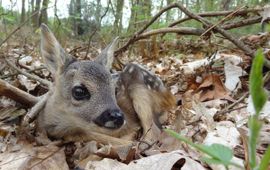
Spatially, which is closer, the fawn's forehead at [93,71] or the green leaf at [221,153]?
the green leaf at [221,153]

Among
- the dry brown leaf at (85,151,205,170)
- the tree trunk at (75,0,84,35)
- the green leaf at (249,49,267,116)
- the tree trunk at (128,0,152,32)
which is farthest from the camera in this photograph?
the tree trunk at (75,0,84,35)

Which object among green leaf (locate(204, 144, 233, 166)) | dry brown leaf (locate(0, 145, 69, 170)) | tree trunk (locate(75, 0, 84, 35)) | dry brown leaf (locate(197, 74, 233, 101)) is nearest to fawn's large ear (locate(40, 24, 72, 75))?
dry brown leaf (locate(197, 74, 233, 101))

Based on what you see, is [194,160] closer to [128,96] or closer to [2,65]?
[128,96]

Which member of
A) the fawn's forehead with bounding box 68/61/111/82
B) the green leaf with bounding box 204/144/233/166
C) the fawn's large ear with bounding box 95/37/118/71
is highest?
the green leaf with bounding box 204/144/233/166

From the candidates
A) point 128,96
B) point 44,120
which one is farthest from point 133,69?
point 44,120

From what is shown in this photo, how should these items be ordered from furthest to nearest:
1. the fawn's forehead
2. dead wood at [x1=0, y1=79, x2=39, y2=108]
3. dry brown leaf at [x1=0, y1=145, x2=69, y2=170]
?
the fawn's forehead
dead wood at [x1=0, y1=79, x2=39, y2=108]
dry brown leaf at [x1=0, y1=145, x2=69, y2=170]

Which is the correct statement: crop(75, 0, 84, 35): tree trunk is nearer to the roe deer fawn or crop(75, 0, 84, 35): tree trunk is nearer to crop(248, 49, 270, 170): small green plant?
the roe deer fawn

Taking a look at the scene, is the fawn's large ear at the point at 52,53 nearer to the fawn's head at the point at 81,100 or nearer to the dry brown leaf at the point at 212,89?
the fawn's head at the point at 81,100

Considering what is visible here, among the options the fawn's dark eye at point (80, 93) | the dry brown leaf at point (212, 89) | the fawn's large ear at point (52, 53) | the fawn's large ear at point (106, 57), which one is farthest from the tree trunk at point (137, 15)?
the fawn's dark eye at point (80, 93)
